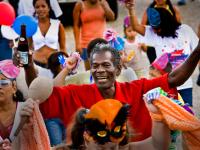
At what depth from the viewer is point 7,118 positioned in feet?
13.5

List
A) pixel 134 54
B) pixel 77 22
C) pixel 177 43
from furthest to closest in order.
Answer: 1. pixel 77 22
2. pixel 134 54
3. pixel 177 43

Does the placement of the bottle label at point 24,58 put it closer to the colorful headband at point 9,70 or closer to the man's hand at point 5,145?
the colorful headband at point 9,70

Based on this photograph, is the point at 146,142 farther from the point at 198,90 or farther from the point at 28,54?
the point at 198,90

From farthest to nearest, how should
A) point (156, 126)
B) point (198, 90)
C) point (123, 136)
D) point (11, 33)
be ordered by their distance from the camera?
point (198, 90) < point (11, 33) < point (156, 126) < point (123, 136)

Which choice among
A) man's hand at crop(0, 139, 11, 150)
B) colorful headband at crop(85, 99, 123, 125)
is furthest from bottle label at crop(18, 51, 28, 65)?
colorful headband at crop(85, 99, 123, 125)

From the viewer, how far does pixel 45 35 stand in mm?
7180

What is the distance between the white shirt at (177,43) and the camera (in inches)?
245

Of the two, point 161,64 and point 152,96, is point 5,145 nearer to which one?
point 152,96

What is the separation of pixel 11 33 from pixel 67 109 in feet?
6.33

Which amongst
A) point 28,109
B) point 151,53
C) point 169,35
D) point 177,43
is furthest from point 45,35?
point 28,109

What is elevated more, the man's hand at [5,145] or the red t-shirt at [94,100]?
the red t-shirt at [94,100]

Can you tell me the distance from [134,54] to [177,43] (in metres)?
1.04

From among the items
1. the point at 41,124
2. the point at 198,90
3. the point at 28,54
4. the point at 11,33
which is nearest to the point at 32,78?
the point at 28,54

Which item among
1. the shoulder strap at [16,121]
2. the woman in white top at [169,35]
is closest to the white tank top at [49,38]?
the woman in white top at [169,35]
